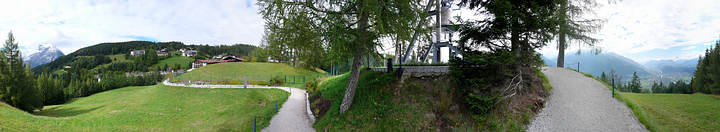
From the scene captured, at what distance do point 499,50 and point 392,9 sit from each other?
3407 mm

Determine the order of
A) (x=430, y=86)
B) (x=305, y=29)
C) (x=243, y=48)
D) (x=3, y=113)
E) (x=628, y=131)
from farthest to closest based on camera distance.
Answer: (x=243, y=48) < (x=3, y=113) < (x=430, y=86) < (x=305, y=29) < (x=628, y=131)

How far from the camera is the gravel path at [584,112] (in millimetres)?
5961

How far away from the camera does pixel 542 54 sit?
23.1ft

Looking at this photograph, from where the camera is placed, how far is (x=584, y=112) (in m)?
6.39

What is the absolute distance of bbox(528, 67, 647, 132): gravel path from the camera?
5961mm

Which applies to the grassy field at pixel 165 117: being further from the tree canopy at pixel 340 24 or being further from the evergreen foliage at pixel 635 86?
the evergreen foliage at pixel 635 86

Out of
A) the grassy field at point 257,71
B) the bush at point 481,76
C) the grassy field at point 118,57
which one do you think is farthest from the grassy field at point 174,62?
the bush at point 481,76

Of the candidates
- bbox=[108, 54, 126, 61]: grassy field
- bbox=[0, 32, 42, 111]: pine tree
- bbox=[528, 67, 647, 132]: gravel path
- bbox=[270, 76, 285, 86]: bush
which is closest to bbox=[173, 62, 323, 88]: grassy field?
bbox=[270, 76, 285, 86]: bush

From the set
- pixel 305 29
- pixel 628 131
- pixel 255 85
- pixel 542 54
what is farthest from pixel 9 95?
pixel 628 131

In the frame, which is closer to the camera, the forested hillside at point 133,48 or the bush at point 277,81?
the bush at point 277,81

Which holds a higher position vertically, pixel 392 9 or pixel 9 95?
pixel 392 9

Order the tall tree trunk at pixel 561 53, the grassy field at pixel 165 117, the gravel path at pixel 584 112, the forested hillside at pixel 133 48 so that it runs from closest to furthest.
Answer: the gravel path at pixel 584 112 → the grassy field at pixel 165 117 → the tall tree trunk at pixel 561 53 → the forested hillside at pixel 133 48

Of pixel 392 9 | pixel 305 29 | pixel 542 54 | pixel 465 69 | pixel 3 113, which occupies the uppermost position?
pixel 392 9

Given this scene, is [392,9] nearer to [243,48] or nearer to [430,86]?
[430,86]
